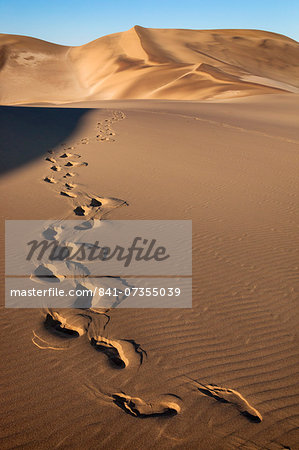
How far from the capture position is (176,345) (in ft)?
9.24

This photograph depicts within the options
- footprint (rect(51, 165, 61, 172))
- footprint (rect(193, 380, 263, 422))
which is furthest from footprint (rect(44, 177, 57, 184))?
footprint (rect(193, 380, 263, 422))

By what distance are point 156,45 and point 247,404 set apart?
58885 millimetres

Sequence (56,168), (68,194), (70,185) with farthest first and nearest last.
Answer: (56,168), (70,185), (68,194)

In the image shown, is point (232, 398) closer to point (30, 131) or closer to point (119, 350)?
point (119, 350)

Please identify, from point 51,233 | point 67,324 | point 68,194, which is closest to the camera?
point 67,324

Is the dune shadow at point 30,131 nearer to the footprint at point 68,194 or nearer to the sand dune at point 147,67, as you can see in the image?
the footprint at point 68,194

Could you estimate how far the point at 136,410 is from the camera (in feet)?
7.43

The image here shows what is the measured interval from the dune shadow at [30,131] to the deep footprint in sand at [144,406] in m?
6.27

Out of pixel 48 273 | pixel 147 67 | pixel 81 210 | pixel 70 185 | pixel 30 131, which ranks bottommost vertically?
pixel 48 273

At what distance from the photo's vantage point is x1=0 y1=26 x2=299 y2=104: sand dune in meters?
30.7

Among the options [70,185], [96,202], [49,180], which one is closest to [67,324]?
[96,202]

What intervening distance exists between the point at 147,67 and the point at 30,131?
32310 millimetres

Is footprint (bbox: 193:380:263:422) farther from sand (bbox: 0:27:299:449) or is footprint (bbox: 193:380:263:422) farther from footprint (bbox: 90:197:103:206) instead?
footprint (bbox: 90:197:103:206)

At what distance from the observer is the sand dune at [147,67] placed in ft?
101
